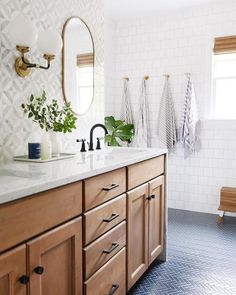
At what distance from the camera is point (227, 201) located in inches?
138

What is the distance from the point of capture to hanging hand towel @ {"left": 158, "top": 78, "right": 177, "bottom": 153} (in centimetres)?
395

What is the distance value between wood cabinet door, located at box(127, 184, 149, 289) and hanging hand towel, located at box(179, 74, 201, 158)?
71.1 inches

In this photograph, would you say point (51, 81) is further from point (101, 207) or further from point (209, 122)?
point (209, 122)

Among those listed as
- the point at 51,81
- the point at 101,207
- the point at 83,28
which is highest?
the point at 83,28

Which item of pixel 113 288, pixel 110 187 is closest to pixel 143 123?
pixel 110 187

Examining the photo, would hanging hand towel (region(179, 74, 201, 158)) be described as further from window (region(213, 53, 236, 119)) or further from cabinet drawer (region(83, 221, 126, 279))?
cabinet drawer (region(83, 221, 126, 279))

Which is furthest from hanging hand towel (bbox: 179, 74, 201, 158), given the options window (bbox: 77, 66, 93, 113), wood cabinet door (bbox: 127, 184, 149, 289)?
A: wood cabinet door (bbox: 127, 184, 149, 289)

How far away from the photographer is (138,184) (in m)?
2.06

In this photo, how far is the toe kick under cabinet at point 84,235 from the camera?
42.9 inches

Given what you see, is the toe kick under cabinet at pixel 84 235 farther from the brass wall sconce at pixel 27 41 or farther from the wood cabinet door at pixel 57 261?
the brass wall sconce at pixel 27 41

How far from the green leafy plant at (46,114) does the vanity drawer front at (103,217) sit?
61 cm

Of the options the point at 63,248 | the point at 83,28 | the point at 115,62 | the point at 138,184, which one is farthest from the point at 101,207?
the point at 115,62

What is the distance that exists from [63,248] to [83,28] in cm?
180

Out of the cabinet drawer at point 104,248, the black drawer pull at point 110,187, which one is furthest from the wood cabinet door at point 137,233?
the black drawer pull at point 110,187
